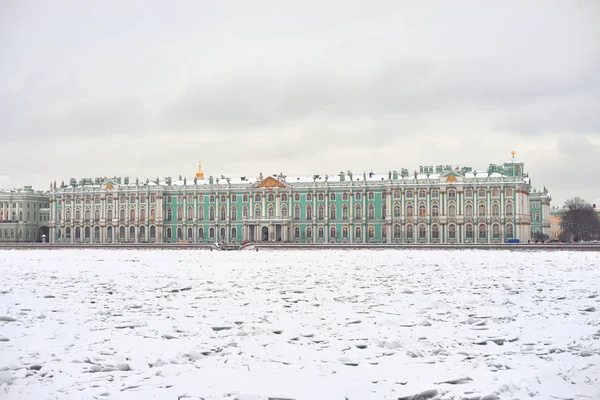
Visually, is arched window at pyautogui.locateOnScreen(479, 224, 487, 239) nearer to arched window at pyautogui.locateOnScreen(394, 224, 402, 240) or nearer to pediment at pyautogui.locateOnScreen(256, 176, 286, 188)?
arched window at pyautogui.locateOnScreen(394, 224, 402, 240)

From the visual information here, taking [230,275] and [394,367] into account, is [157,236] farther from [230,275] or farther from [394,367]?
[394,367]

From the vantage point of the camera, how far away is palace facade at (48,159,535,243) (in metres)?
89.3

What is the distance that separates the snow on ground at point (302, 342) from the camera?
28.8ft

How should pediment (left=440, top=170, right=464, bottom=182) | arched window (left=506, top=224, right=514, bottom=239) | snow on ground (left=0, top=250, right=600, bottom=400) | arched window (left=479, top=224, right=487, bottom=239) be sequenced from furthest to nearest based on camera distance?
pediment (left=440, top=170, right=464, bottom=182) < arched window (left=479, top=224, right=487, bottom=239) < arched window (left=506, top=224, right=514, bottom=239) < snow on ground (left=0, top=250, right=600, bottom=400)

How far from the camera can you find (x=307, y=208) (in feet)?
319

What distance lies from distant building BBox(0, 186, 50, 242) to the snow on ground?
107 metres

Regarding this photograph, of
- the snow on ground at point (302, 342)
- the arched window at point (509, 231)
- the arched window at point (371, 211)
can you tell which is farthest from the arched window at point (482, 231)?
the snow on ground at point (302, 342)

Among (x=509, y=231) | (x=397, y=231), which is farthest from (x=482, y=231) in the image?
(x=397, y=231)

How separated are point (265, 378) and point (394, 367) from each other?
2014 millimetres

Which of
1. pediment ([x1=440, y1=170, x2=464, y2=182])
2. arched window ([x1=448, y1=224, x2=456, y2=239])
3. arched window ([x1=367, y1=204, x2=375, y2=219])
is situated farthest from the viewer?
arched window ([x1=367, y1=204, x2=375, y2=219])

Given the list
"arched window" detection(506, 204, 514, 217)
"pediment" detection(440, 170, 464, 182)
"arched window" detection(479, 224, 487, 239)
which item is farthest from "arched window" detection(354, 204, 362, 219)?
"arched window" detection(506, 204, 514, 217)

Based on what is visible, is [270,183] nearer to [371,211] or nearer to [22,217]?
[371,211]

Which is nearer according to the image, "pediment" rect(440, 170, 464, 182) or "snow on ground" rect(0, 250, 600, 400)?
"snow on ground" rect(0, 250, 600, 400)

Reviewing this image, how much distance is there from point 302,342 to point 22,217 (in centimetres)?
11920
